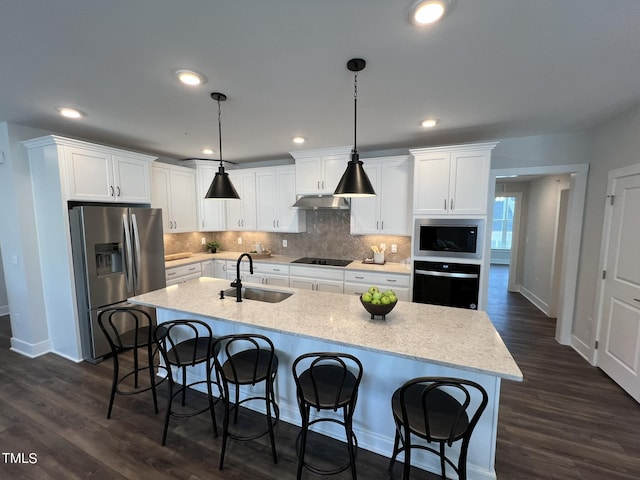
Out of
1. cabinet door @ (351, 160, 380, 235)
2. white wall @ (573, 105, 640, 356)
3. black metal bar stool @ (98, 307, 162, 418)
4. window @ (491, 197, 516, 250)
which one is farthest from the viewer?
window @ (491, 197, 516, 250)

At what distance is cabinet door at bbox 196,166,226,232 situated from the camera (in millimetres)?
4793

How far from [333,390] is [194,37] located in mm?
2199

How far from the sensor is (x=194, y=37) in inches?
60.7

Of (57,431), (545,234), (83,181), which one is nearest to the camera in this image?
(57,431)

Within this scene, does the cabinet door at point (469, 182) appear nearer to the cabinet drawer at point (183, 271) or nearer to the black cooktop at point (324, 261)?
the black cooktop at point (324, 261)

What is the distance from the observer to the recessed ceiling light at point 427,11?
1281 mm

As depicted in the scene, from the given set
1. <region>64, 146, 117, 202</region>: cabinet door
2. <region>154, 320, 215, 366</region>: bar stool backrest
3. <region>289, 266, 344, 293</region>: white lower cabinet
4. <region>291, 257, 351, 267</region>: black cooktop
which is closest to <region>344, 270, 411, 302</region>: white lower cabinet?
<region>289, 266, 344, 293</region>: white lower cabinet

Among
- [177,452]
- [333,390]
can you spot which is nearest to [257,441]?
[177,452]

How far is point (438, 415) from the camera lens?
1481mm

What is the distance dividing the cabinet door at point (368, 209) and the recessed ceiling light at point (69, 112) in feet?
10.5

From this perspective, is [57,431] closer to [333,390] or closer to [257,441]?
[257,441]

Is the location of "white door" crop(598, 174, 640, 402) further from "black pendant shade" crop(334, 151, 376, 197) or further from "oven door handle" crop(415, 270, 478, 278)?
"black pendant shade" crop(334, 151, 376, 197)

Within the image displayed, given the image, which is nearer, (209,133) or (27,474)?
(27,474)

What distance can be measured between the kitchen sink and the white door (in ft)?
10.5
